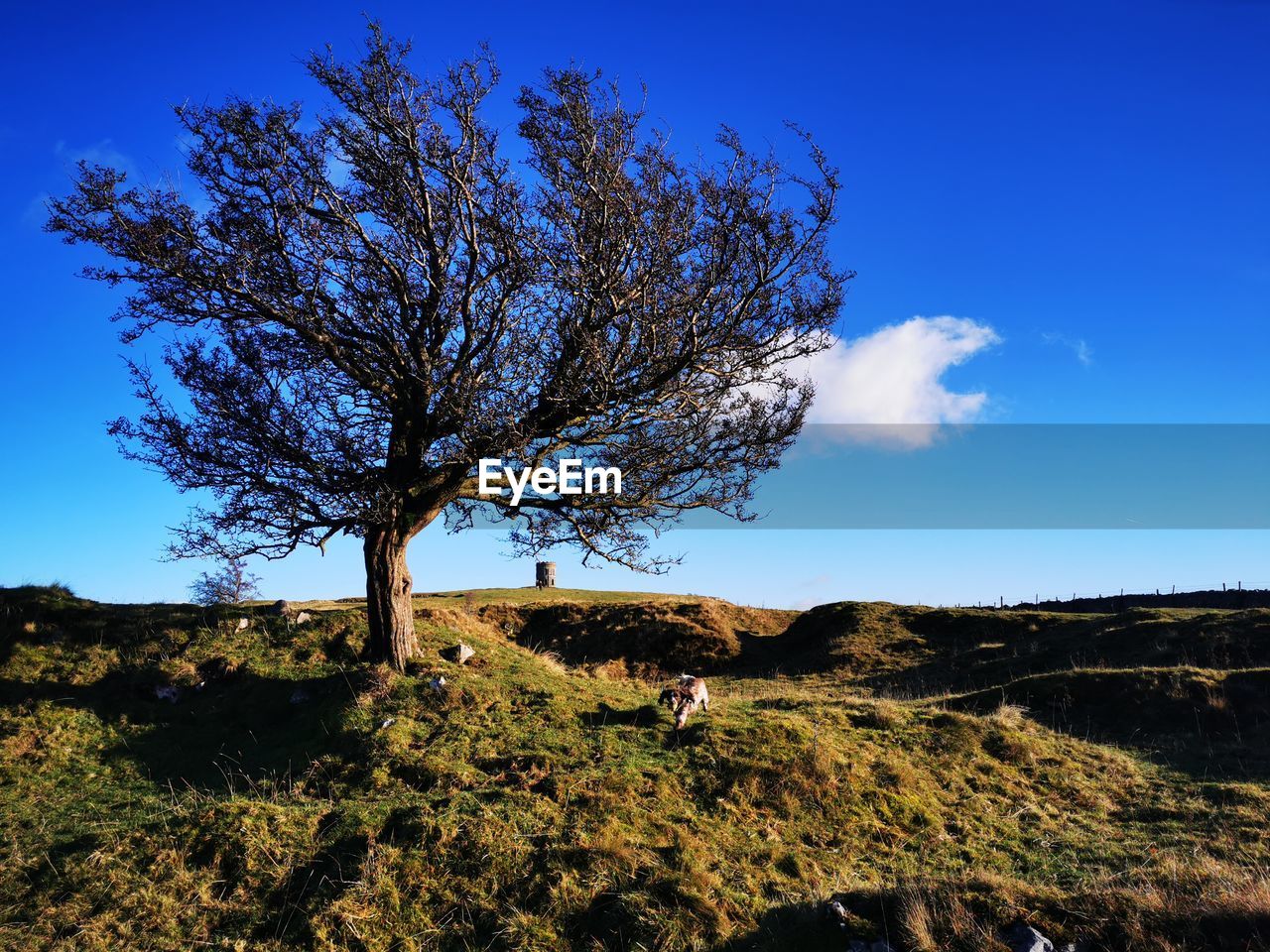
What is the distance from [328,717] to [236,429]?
19.0ft

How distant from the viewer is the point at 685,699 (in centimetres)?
1512

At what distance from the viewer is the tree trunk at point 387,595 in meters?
16.4

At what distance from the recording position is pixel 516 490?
52.4 feet

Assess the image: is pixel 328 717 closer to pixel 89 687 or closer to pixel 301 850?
pixel 301 850

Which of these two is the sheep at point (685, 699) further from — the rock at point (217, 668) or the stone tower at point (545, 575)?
the stone tower at point (545, 575)

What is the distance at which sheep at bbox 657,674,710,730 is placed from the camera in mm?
14580

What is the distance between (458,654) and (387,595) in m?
2.00

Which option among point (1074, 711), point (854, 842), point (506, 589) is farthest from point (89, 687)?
point (506, 589)

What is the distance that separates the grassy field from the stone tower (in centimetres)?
3090

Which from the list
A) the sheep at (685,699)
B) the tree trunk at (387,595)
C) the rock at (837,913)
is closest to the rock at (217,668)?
the tree trunk at (387,595)

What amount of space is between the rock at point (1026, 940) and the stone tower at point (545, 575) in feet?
148

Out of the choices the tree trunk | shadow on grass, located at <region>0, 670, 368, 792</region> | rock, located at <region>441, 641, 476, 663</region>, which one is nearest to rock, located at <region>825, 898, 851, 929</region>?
shadow on grass, located at <region>0, 670, 368, 792</region>

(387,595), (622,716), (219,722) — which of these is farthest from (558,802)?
(219,722)

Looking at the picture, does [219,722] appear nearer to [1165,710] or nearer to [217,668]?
[217,668]
